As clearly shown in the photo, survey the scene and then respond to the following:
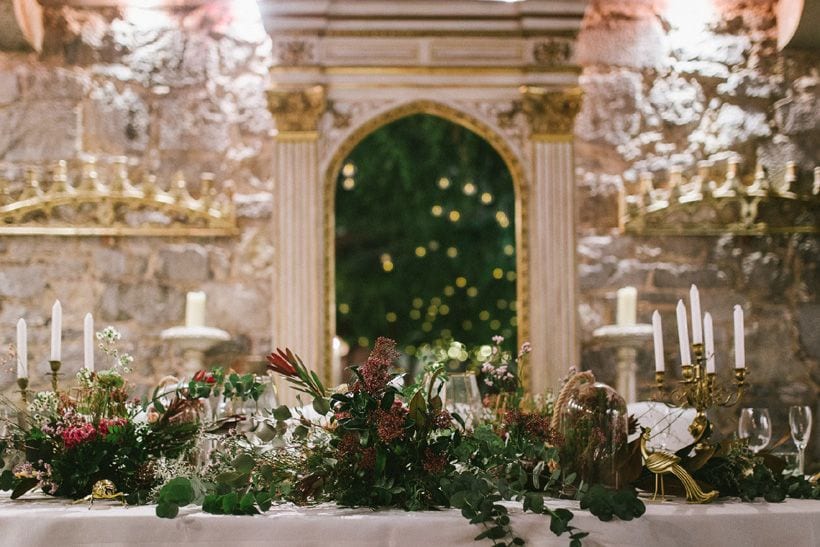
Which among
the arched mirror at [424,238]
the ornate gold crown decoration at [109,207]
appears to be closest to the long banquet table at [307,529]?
the arched mirror at [424,238]

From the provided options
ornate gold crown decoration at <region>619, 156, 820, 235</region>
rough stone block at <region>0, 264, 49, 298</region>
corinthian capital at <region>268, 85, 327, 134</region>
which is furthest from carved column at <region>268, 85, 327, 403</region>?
ornate gold crown decoration at <region>619, 156, 820, 235</region>

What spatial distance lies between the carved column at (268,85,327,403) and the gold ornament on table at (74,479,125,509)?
3549 millimetres

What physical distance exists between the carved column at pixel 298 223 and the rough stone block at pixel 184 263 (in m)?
0.48

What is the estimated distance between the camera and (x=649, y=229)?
6.00 m

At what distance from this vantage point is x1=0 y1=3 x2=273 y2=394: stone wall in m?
5.87

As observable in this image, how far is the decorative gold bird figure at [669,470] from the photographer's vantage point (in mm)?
2191

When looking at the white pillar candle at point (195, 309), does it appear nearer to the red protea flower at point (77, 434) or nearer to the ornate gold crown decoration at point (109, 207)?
the ornate gold crown decoration at point (109, 207)

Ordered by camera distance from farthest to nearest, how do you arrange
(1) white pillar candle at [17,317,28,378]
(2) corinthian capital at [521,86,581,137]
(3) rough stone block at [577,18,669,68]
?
(3) rough stone block at [577,18,669,68]
(2) corinthian capital at [521,86,581,137]
(1) white pillar candle at [17,317,28,378]

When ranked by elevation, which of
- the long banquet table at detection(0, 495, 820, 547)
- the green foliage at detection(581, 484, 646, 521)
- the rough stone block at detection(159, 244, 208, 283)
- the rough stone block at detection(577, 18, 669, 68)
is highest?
the rough stone block at detection(577, 18, 669, 68)

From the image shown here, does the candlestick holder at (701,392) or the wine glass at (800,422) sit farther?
the wine glass at (800,422)

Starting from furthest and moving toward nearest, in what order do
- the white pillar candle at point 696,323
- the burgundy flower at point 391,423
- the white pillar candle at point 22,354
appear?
1. the white pillar candle at point 22,354
2. the white pillar candle at point 696,323
3. the burgundy flower at point 391,423

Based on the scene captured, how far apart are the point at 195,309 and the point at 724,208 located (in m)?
3.35

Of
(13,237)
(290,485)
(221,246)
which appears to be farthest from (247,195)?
(290,485)

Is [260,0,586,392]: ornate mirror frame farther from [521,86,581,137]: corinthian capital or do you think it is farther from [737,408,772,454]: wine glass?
[737,408,772,454]: wine glass
